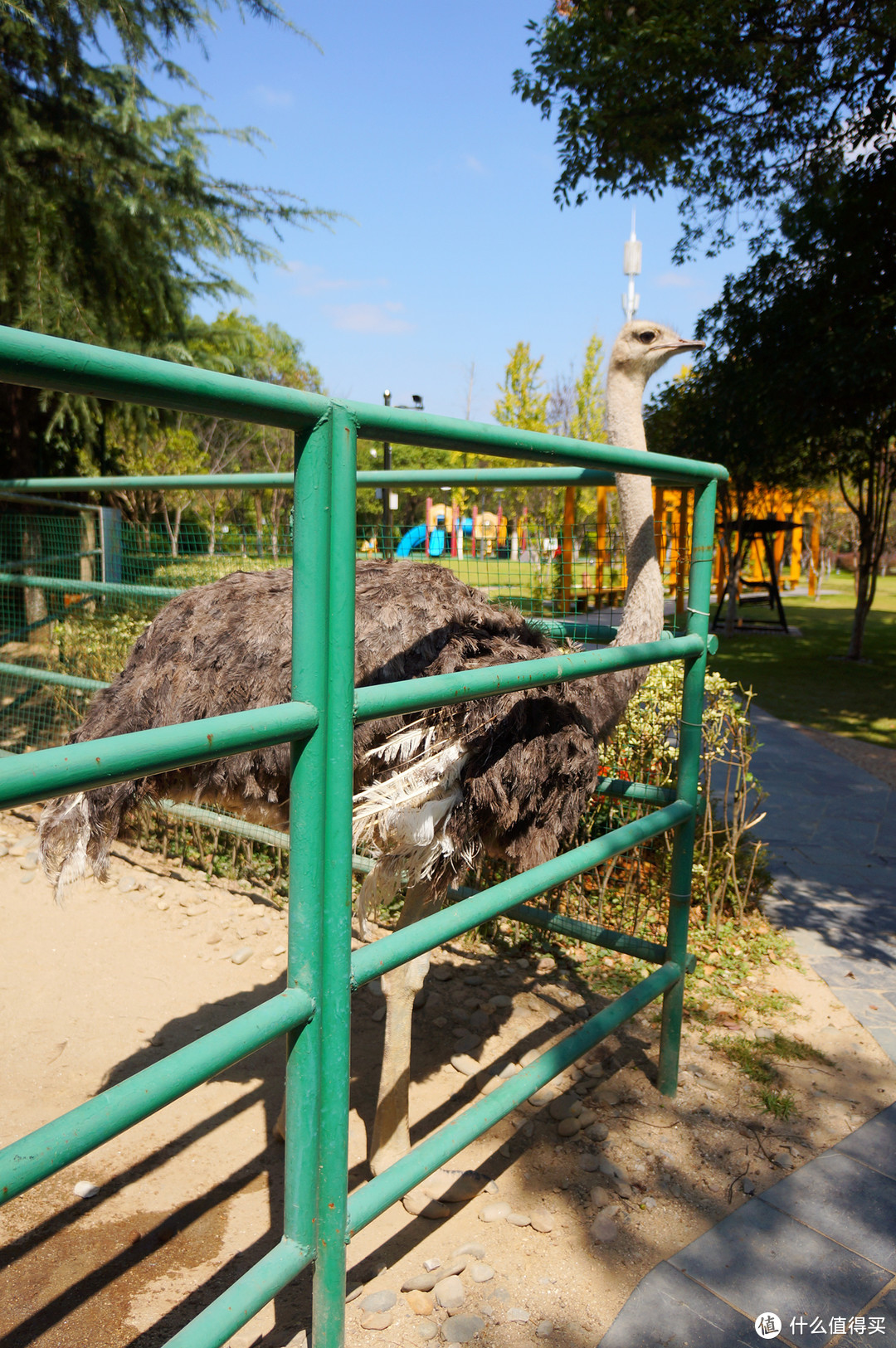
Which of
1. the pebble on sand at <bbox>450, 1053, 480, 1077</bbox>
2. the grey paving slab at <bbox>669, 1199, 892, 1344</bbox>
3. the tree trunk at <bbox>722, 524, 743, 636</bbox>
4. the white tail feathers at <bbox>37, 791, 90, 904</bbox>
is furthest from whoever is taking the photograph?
the tree trunk at <bbox>722, 524, 743, 636</bbox>

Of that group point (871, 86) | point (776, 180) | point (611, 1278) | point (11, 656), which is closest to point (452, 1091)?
point (611, 1278)

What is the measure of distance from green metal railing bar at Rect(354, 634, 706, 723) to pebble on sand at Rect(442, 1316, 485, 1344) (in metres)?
1.23

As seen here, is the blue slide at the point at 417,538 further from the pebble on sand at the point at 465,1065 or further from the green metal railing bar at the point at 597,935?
the pebble on sand at the point at 465,1065

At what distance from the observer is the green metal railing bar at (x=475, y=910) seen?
4.60 ft

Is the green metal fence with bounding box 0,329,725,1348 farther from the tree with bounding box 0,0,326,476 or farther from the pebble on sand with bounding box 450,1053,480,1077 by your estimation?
the tree with bounding box 0,0,326,476

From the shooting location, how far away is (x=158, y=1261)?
2025mm

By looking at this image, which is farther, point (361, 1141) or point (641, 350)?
point (641, 350)

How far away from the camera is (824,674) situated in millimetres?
10523

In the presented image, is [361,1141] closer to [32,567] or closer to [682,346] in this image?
[682,346]

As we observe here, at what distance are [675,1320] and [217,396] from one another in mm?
1890

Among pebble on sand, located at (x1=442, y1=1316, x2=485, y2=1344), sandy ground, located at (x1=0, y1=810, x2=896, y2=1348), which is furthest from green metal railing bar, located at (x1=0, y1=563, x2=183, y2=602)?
pebble on sand, located at (x1=442, y1=1316, x2=485, y2=1344)

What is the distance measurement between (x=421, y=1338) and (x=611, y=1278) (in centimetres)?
43

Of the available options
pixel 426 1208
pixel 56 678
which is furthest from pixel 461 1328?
pixel 56 678

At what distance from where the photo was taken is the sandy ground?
1914 mm
